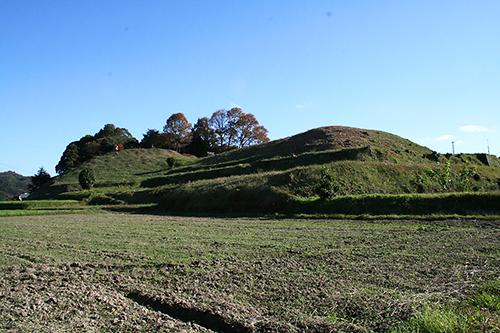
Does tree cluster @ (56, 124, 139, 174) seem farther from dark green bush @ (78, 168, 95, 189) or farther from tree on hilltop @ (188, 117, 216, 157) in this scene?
dark green bush @ (78, 168, 95, 189)

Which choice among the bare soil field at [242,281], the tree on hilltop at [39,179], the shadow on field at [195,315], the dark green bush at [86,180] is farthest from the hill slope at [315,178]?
the tree on hilltop at [39,179]

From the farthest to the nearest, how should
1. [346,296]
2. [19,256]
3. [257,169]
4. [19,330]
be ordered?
[257,169] < [19,256] < [346,296] < [19,330]

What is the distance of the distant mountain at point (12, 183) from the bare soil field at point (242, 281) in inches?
5217

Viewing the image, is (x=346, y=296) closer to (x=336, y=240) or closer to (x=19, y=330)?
(x=19, y=330)

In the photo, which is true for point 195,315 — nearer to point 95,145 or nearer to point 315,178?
point 315,178

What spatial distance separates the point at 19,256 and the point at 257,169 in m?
26.5

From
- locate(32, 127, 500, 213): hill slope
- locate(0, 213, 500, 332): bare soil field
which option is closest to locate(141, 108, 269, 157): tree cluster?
locate(32, 127, 500, 213): hill slope

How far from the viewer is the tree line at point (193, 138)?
243 feet

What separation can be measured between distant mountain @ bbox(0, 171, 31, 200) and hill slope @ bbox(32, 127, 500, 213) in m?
97.7

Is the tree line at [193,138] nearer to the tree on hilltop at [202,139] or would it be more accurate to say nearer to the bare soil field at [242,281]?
the tree on hilltop at [202,139]

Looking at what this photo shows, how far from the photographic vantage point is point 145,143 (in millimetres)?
82000

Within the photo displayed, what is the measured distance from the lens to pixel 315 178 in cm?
2152

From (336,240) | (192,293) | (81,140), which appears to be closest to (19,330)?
(192,293)

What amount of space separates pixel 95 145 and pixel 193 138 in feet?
70.4
